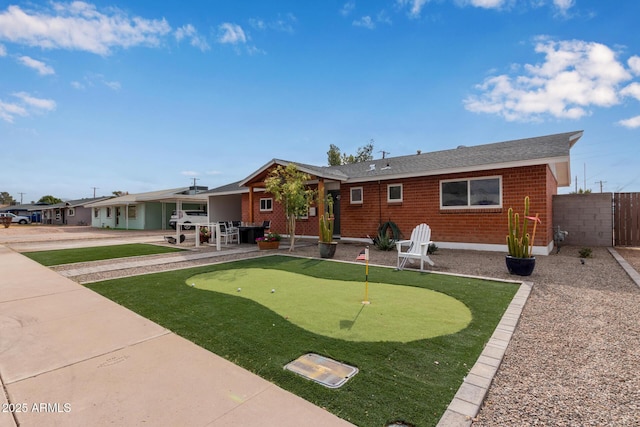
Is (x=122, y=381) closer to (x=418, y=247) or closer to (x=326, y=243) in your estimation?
(x=418, y=247)

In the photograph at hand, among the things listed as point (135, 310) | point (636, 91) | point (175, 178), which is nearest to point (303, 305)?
point (135, 310)

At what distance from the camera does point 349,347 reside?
3.07 metres

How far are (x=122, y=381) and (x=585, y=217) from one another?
49.4 ft

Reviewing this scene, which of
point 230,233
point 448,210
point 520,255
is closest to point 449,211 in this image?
point 448,210

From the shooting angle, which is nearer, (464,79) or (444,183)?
(444,183)

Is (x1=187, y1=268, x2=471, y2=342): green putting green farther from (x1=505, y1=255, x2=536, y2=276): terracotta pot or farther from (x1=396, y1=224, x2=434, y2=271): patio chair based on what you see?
(x1=505, y1=255, x2=536, y2=276): terracotta pot

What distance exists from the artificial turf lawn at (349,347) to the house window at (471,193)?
16.6 ft

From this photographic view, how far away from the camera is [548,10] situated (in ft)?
29.2

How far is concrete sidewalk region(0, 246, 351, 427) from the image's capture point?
2.06 m

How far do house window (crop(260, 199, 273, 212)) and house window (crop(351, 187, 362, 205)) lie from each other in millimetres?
5662

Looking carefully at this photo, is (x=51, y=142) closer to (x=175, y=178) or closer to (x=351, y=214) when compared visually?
(x=351, y=214)

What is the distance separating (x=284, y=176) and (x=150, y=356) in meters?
8.82

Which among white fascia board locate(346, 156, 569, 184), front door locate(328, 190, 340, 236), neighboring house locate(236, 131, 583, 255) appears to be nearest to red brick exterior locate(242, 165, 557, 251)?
neighboring house locate(236, 131, 583, 255)

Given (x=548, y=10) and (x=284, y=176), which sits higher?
(x=548, y=10)
